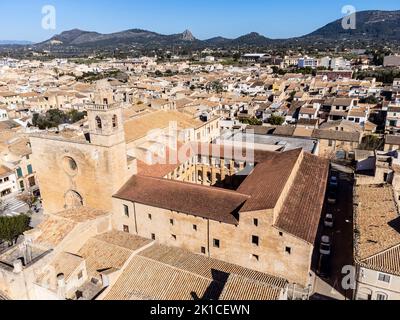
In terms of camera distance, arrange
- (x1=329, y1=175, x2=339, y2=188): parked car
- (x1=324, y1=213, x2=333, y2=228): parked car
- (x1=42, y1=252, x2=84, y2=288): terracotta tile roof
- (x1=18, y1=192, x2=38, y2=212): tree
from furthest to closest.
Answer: (x1=329, y1=175, x2=339, y2=188): parked car < (x1=18, y1=192, x2=38, y2=212): tree < (x1=324, y1=213, x2=333, y2=228): parked car < (x1=42, y1=252, x2=84, y2=288): terracotta tile roof

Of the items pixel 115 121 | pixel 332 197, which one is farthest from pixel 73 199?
pixel 332 197

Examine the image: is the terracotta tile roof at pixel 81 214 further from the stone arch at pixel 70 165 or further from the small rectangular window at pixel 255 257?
the small rectangular window at pixel 255 257

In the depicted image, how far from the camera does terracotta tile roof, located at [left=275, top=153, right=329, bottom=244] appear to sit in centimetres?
2380

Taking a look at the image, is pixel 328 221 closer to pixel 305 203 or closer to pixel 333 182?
pixel 305 203

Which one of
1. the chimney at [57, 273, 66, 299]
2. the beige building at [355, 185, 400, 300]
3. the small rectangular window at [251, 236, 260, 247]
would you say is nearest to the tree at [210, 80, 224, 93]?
the beige building at [355, 185, 400, 300]

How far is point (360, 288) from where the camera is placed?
22.9 meters

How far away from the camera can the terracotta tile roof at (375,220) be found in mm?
23734

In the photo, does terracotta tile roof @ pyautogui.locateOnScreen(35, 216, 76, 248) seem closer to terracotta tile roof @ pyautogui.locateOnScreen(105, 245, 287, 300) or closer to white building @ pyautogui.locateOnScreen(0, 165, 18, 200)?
terracotta tile roof @ pyautogui.locateOnScreen(105, 245, 287, 300)

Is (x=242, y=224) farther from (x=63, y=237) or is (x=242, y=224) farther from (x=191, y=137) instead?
(x=191, y=137)

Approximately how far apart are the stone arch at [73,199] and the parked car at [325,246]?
904 inches

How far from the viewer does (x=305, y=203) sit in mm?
27547

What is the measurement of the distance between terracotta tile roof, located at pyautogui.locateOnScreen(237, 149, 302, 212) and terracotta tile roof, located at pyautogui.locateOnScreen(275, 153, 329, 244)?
1398 millimetres

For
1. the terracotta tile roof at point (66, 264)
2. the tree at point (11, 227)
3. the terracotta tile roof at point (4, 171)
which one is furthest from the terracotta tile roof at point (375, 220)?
the terracotta tile roof at point (4, 171)

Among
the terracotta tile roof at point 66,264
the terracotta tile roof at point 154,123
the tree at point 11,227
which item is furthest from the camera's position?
the terracotta tile roof at point 154,123
